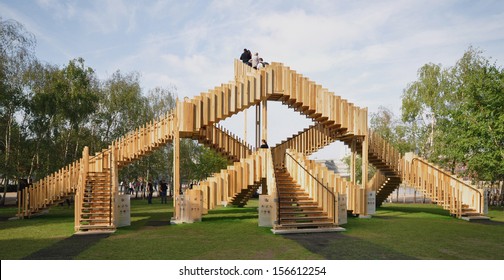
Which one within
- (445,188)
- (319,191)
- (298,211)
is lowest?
(298,211)

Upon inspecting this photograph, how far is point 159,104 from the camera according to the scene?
1681 inches

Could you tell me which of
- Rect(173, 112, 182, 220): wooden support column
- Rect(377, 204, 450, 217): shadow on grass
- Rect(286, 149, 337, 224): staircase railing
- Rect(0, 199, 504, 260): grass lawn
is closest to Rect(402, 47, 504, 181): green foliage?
Rect(377, 204, 450, 217): shadow on grass

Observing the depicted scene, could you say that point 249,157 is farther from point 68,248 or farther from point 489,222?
point 489,222

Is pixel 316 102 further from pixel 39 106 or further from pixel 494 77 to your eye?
pixel 39 106

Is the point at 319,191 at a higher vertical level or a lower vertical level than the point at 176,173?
lower

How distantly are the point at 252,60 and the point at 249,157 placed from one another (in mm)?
5542

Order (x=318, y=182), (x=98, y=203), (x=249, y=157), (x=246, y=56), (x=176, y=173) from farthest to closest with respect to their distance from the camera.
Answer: (x=246, y=56)
(x=249, y=157)
(x=176, y=173)
(x=98, y=203)
(x=318, y=182)

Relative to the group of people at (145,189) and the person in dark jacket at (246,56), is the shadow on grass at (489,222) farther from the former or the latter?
the group of people at (145,189)

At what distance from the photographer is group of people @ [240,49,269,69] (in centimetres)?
1924

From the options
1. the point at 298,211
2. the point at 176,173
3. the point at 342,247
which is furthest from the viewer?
the point at 176,173

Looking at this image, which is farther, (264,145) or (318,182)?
(264,145)

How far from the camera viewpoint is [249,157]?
16891mm

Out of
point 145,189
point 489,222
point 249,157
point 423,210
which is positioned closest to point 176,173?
point 249,157

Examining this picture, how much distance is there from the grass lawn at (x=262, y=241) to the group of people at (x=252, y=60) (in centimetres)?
800
